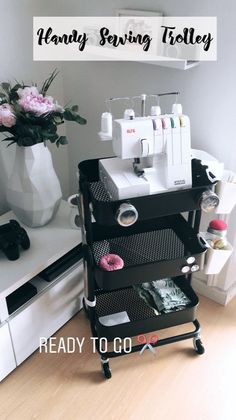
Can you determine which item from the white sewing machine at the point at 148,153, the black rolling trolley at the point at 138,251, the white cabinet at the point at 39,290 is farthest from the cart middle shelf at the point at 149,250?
the white sewing machine at the point at 148,153

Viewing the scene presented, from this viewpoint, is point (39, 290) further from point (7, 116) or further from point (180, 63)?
point (180, 63)

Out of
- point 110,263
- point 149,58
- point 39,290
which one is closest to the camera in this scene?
point 110,263

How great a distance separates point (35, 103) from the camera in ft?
4.52

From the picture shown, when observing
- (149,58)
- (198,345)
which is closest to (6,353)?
(198,345)

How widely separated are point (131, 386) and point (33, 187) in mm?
901

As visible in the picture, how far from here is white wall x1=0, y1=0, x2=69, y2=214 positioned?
1579 mm

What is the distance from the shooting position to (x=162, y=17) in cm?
145

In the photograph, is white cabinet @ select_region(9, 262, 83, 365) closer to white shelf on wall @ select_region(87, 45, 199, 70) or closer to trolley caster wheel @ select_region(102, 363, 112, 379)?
trolley caster wheel @ select_region(102, 363, 112, 379)

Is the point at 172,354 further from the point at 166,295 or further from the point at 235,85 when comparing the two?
the point at 235,85

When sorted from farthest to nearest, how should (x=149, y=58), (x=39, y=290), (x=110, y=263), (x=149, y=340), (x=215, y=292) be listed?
1. (x=215, y=292)
2. (x=149, y=340)
3. (x=39, y=290)
4. (x=149, y=58)
5. (x=110, y=263)

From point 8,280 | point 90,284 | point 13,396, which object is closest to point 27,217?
point 8,280

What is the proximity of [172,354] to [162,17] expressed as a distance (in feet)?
4.54

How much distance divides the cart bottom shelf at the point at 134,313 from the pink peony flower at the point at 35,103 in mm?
831

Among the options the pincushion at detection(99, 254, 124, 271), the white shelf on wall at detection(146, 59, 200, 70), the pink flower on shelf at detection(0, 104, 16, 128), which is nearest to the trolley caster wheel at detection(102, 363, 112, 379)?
the pincushion at detection(99, 254, 124, 271)
